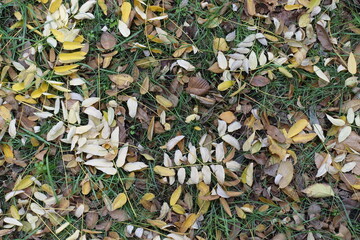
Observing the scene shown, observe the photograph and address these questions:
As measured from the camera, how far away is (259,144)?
1.58 metres

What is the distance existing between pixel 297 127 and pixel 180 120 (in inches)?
18.5

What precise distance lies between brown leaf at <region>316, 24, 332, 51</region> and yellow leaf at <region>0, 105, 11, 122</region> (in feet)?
4.31

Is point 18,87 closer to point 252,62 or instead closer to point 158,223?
point 158,223

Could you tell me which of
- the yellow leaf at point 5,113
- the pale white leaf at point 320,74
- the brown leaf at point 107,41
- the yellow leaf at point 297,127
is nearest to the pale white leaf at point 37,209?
the yellow leaf at point 5,113

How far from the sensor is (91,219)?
158 centimetres

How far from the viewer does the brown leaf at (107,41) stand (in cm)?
163

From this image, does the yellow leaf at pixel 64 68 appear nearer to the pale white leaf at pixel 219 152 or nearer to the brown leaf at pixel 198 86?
the brown leaf at pixel 198 86

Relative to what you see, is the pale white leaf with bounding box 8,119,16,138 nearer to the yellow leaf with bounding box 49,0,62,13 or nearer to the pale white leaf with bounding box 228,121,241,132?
the yellow leaf with bounding box 49,0,62,13

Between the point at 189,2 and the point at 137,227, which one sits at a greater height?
the point at 189,2

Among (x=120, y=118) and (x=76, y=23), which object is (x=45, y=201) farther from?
(x=76, y=23)

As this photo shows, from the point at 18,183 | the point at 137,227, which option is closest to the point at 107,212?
the point at 137,227

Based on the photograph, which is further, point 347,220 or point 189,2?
point 189,2

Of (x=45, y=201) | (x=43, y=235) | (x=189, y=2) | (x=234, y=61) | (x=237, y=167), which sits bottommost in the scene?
(x=43, y=235)

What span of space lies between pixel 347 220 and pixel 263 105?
562mm
